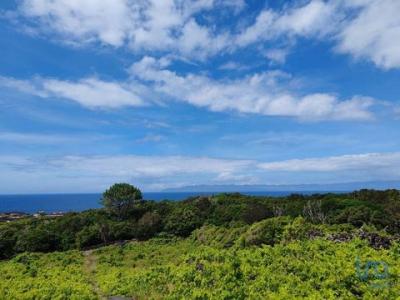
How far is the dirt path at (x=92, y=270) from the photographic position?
21650mm

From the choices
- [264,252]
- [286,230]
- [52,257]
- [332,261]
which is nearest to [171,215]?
[52,257]

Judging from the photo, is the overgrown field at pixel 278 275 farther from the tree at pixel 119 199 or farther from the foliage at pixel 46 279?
the tree at pixel 119 199

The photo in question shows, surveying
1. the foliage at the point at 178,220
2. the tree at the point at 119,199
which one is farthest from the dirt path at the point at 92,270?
the tree at the point at 119,199

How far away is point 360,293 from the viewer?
12312 mm

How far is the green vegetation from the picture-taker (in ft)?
45.1

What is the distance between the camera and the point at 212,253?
71.3 feet

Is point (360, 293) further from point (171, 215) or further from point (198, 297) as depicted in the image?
point (171, 215)

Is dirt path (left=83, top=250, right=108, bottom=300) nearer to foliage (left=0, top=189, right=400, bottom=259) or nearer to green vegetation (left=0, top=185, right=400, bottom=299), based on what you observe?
green vegetation (left=0, top=185, right=400, bottom=299)

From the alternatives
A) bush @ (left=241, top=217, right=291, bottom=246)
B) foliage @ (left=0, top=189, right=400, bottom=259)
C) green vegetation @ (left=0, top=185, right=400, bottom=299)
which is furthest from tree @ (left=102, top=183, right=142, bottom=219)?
bush @ (left=241, top=217, right=291, bottom=246)

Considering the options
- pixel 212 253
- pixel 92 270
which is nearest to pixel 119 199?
pixel 92 270

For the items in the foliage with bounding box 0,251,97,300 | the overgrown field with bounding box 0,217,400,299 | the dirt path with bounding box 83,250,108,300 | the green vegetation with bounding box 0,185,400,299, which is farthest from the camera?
the dirt path with bounding box 83,250,108,300
